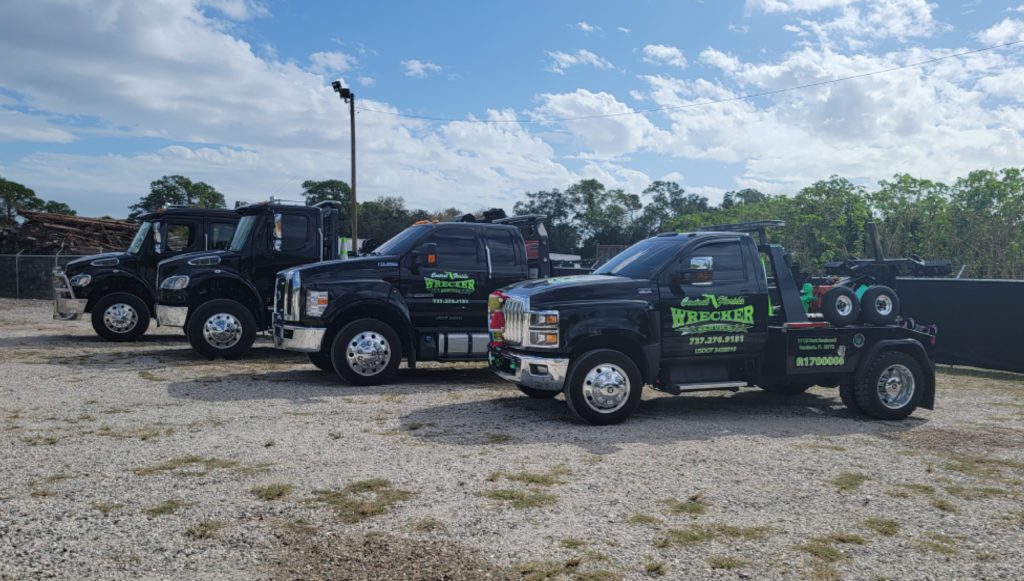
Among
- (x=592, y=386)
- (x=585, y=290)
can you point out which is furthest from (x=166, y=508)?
(x=585, y=290)

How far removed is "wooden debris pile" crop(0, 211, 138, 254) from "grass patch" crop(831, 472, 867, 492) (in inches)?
1310

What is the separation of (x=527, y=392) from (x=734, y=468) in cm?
333

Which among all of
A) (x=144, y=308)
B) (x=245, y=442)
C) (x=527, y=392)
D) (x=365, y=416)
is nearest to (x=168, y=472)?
(x=245, y=442)

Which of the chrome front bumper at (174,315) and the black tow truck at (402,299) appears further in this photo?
the chrome front bumper at (174,315)

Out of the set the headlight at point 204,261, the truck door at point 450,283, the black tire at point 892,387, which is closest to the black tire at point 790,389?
the black tire at point 892,387

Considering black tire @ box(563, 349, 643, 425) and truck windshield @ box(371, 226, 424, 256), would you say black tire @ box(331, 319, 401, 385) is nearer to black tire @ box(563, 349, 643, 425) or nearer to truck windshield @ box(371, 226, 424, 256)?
truck windshield @ box(371, 226, 424, 256)

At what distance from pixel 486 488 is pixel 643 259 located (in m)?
3.78

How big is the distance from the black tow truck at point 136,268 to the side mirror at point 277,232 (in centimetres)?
201

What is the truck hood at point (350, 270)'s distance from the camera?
32.1 ft

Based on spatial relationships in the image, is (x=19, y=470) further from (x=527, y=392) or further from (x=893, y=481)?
(x=893, y=481)

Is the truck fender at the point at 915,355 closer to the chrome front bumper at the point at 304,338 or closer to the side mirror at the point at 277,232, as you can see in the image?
the chrome front bumper at the point at 304,338

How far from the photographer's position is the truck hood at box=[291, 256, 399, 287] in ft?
32.1

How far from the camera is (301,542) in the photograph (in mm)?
4320

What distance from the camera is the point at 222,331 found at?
12.3 meters
